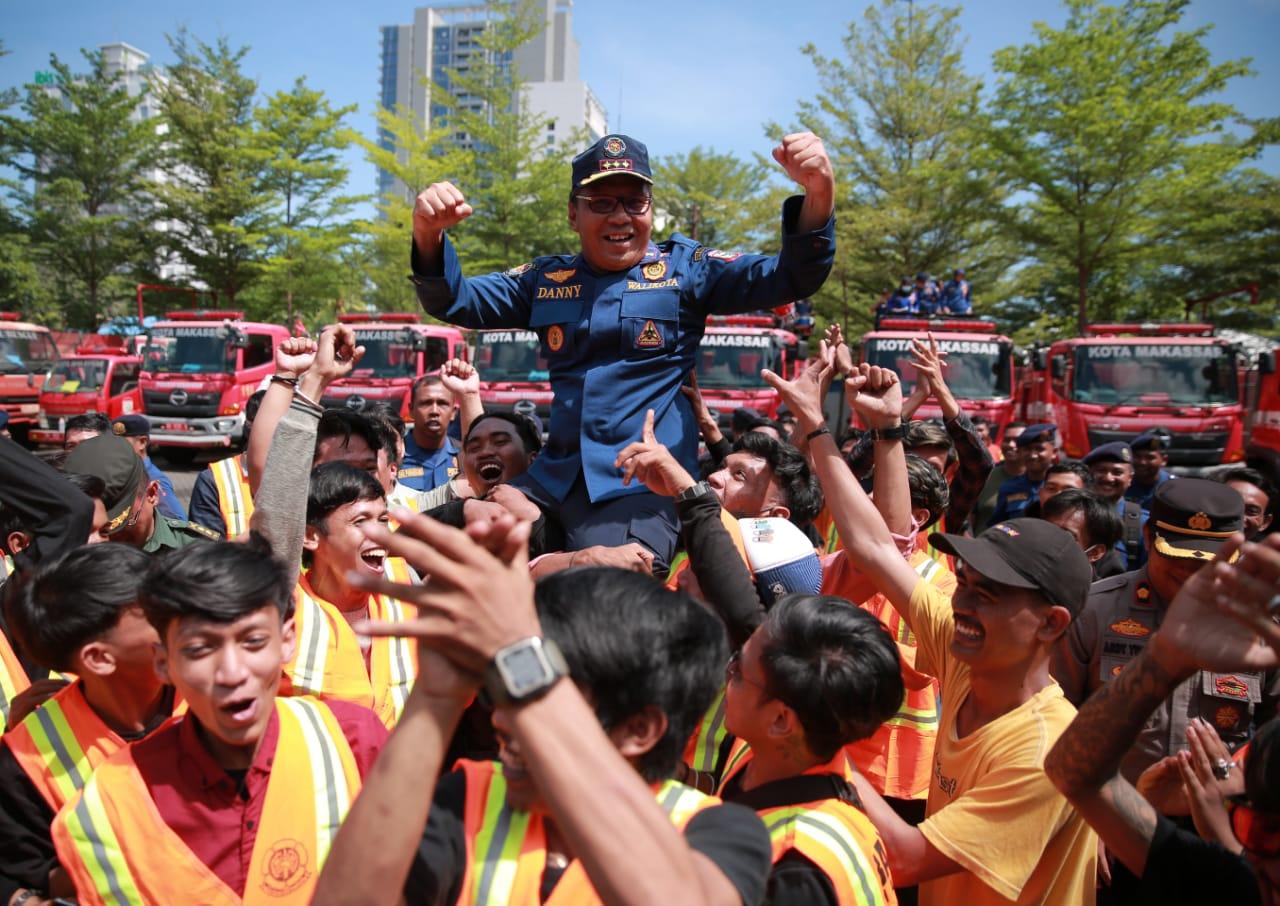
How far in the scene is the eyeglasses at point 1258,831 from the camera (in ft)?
5.15

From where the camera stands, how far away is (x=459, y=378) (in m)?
4.09

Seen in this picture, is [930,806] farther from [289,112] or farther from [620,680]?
[289,112]

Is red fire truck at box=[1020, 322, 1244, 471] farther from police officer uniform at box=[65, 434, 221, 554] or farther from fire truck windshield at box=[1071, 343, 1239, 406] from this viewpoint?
police officer uniform at box=[65, 434, 221, 554]

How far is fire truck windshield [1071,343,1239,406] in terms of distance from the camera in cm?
1268

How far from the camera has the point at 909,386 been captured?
13.2m

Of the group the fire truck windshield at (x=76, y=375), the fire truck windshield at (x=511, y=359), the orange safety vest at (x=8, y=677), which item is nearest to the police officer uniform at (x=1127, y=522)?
the orange safety vest at (x=8, y=677)

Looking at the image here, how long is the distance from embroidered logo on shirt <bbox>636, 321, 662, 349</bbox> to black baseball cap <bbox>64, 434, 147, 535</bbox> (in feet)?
6.66

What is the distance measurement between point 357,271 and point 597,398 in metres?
24.0

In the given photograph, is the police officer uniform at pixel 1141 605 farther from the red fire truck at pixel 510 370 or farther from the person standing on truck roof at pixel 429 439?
the red fire truck at pixel 510 370

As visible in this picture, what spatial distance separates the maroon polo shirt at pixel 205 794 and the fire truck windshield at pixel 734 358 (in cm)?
1172

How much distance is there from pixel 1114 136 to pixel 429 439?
16.7 metres

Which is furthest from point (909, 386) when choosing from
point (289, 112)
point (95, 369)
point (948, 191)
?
point (289, 112)

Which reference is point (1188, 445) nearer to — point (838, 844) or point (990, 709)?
point (990, 709)

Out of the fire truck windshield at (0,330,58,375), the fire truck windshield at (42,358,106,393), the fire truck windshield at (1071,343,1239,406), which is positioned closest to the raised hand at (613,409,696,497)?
the fire truck windshield at (1071,343,1239,406)
